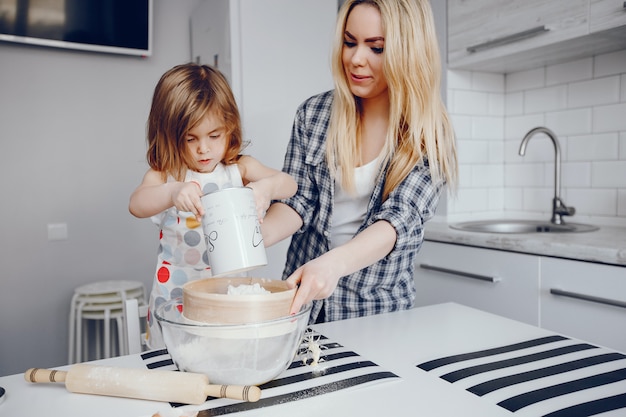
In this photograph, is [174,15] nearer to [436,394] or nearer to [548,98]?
[548,98]

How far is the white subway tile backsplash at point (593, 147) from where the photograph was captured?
213 cm

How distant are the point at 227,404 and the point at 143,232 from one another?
239cm

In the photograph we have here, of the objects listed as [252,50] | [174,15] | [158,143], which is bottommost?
[158,143]

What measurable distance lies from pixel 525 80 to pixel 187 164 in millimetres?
1775

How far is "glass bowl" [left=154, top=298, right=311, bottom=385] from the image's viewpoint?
729 mm

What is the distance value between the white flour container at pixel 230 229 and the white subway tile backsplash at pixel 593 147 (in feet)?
5.96

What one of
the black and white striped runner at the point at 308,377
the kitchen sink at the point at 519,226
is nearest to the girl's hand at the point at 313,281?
the black and white striped runner at the point at 308,377

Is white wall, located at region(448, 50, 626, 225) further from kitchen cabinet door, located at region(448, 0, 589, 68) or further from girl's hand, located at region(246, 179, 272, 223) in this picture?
girl's hand, located at region(246, 179, 272, 223)

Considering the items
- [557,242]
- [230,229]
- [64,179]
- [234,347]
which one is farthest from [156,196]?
[64,179]

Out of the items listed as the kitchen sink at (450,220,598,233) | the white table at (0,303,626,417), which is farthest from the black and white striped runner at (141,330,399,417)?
the kitchen sink at (450,220,598,233)

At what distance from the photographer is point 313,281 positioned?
0.85 metres

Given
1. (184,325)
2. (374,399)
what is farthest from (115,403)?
(374,399)

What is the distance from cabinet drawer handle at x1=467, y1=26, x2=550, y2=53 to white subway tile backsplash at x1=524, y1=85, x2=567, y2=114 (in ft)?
1.28

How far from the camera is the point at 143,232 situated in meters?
2.99
